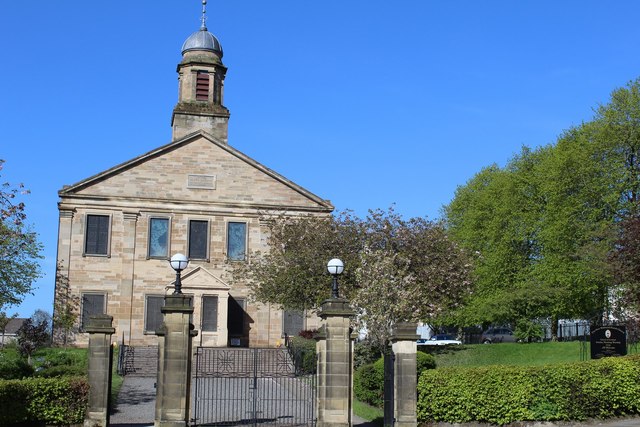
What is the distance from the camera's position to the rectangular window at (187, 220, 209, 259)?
151 feet

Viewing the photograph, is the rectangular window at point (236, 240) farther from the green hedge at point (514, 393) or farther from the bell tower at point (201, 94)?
the green hedge at point (514, 393)

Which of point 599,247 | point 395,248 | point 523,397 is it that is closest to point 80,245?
point 395,248

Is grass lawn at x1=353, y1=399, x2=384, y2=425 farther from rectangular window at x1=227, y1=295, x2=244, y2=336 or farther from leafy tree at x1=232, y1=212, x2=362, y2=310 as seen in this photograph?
rectangular window at x1=227, y1=295, x2=244, y2=336

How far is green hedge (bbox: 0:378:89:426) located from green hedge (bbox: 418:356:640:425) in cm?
794

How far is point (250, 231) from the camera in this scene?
46.6m

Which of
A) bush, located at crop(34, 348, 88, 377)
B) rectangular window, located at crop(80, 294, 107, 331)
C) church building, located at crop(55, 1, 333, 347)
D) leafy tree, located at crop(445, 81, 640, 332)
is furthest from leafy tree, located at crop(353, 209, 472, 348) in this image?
rectangular window, located at crop(80, 294, 107, 331)

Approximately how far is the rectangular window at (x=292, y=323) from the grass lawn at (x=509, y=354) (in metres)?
9.18

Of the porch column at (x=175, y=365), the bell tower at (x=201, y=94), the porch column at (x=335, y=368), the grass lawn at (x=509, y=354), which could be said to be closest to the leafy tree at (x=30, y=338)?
the bell tower at (x=201, y=94)

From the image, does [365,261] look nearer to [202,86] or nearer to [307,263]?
[307,263]

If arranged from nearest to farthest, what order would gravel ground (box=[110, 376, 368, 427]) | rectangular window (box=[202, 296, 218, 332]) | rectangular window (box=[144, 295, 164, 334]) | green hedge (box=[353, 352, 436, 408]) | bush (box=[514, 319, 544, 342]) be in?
gravel ground (box=[110, 376, 368, 427]) → green hedge (box=[353, 352, 436, 408]) → rectangular window (box=[202, 296, 218, 332]) → rectangular window (box=[144, 295, 164, 334]) → bush (box=[514, 319, 544, 342])

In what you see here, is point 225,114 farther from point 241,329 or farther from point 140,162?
point 241,329

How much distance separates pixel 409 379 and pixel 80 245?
2927 centimetres

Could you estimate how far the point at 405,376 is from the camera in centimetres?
1964

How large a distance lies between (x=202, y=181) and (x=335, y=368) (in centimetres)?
2833
